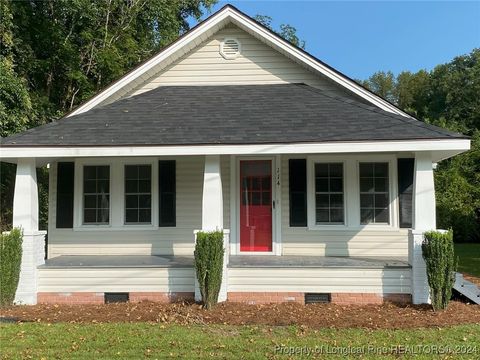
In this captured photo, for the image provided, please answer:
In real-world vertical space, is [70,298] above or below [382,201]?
below

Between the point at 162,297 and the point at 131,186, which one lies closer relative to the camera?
the point at 162,297

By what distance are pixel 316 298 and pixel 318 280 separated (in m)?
0.35

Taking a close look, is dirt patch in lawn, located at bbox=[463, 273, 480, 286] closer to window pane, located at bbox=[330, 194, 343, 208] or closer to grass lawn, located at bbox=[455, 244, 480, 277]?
grass lawn, located at bbox=[455, 244, 480, 277]

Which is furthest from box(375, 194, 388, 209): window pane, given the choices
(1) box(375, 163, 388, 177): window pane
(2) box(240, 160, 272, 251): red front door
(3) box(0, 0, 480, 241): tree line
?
(3) box(0, 0, 480, 241): tree line

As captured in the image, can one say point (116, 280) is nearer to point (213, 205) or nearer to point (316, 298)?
point (213, 205)

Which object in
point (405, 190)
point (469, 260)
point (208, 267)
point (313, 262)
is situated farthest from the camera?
point (469, 260)

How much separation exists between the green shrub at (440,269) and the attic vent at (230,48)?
6.21 m

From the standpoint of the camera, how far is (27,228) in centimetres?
838

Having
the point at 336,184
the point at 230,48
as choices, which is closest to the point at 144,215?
the point at 336,184

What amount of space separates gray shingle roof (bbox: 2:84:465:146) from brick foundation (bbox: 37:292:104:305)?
109 inches

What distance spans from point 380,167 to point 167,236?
4.90 m

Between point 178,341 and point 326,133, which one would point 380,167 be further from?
point 178,341

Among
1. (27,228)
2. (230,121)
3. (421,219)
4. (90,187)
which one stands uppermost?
(230,121)

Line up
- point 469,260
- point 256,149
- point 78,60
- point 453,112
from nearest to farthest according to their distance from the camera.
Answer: point 256,149 → point 469,260 → point 78,60 → point 453,112
